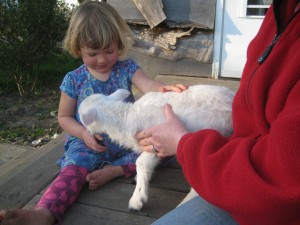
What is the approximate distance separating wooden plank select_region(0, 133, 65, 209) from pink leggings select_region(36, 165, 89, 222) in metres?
0.20

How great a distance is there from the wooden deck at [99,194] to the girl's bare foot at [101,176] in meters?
0.04

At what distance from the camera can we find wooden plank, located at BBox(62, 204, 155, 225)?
223 centimetres

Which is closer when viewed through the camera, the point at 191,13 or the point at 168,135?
the point at 168,135

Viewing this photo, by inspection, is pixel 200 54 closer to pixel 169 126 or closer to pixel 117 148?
pixel 117 148

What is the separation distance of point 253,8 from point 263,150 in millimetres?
4524

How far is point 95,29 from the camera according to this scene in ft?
Result: 9.53

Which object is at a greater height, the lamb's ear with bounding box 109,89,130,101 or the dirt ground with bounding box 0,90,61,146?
the lamb's ear with bounding box 109,89,130,101

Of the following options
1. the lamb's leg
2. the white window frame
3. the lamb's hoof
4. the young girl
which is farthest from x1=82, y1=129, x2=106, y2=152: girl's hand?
the white window frame

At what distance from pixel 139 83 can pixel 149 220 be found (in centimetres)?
136

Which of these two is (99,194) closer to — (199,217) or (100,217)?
(100,217)

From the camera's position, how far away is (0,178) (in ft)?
9.16

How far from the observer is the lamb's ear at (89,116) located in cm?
255

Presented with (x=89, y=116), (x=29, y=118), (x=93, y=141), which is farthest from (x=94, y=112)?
(x=29, y=118)

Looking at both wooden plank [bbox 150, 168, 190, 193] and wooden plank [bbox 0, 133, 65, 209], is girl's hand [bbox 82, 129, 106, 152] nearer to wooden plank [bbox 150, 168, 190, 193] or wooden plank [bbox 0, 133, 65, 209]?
wooden plank [bbox 0, 133, 65, 209]
